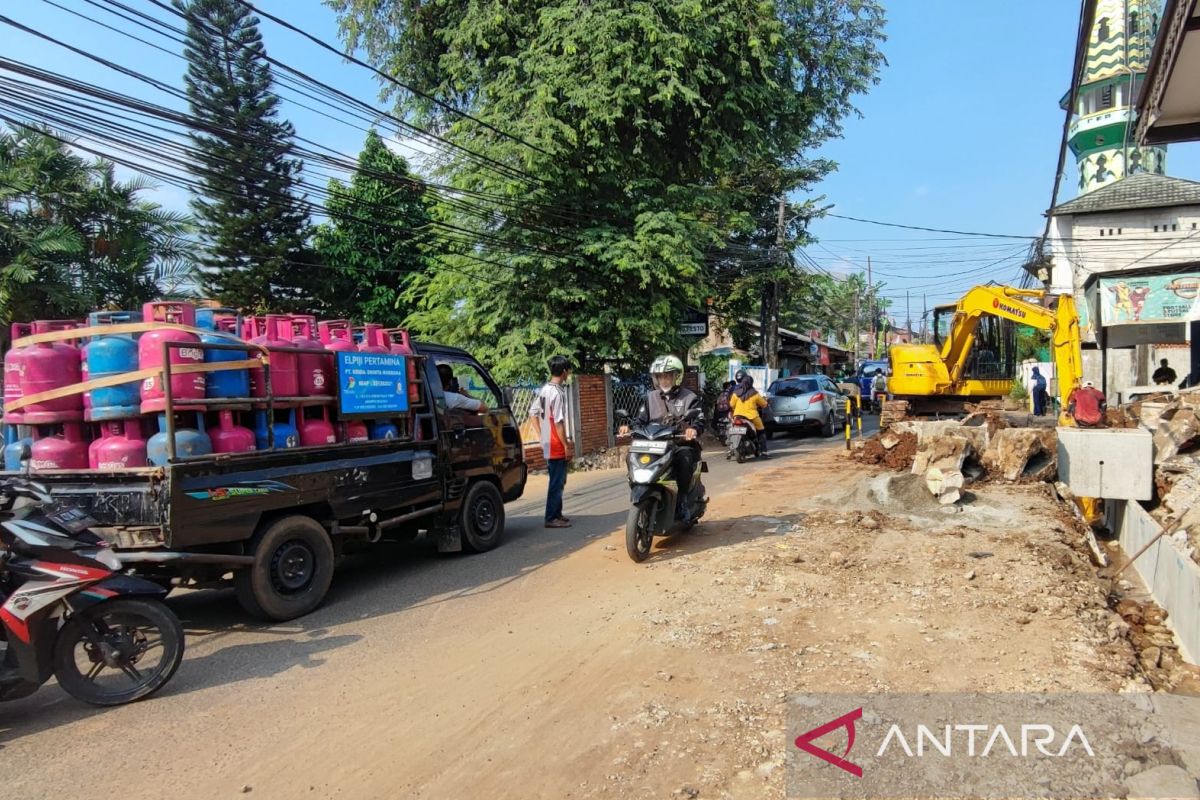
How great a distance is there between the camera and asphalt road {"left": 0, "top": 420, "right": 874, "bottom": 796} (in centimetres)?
342

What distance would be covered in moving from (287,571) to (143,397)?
1539 millimetres

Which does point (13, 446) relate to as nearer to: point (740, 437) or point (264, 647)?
point (264, 647)

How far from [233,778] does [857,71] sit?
24469 millimetres

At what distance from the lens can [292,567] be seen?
5.28 m

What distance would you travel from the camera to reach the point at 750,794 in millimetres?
2838

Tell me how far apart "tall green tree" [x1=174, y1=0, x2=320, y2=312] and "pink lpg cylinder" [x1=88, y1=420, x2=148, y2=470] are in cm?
1700

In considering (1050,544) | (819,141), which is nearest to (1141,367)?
(819,141)

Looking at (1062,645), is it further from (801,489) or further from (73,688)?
(801,489)

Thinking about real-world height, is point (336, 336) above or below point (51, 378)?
above

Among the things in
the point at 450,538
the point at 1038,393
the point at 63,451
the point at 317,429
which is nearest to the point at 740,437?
the point at 450,538

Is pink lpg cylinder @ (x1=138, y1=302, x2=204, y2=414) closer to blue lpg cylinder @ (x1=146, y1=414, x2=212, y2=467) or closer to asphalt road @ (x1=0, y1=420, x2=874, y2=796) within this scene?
blue lpg cylinder @ (x1=146, y1=414, x2=212, y2=467)

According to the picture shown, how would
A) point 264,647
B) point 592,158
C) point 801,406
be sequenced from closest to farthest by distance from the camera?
point 264,647 → point 592,158 → point 801,406

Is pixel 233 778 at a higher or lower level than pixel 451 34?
lower

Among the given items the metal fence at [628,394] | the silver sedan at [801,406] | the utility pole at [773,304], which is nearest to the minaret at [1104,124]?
the utility pole at [773,304]
